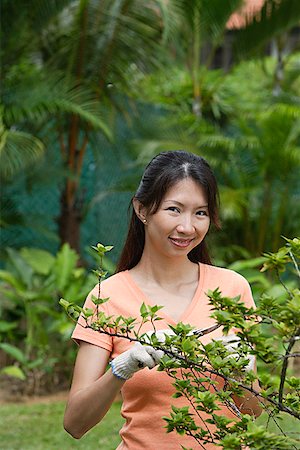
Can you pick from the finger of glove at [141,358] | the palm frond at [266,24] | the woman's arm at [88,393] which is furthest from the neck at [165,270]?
the palm frond at [266,24]

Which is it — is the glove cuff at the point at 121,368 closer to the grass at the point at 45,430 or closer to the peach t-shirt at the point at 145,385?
the peach t-shirt at the point at 145,385

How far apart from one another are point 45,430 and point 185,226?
3519 millimetres

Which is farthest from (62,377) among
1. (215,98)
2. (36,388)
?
(215,98)

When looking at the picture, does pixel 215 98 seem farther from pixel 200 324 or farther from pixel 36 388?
pixel 200 324

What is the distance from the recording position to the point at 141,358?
2242 mm

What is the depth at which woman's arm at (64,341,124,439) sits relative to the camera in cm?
249

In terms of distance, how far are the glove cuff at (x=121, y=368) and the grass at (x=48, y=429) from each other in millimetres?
3075

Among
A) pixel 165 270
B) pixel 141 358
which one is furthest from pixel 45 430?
A: pixel 141 358

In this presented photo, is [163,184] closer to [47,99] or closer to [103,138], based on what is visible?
[47,99]

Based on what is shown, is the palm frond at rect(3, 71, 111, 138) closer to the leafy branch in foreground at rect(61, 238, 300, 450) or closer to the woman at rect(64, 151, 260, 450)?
the woman at rect(64, 151, 260, 450)

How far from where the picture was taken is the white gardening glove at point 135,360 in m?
2.23

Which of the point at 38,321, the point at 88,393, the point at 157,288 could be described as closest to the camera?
the point at 88,393

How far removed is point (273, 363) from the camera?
189cm

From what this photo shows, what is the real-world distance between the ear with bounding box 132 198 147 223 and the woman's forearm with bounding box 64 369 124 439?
Answer: 0.59 meters
